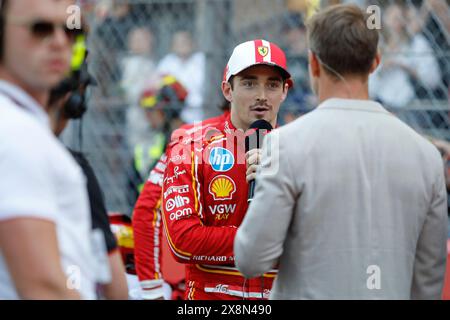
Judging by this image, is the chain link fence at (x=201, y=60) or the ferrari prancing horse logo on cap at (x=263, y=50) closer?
the ferrari prancing horse logo on cap at (x=263, y=50)

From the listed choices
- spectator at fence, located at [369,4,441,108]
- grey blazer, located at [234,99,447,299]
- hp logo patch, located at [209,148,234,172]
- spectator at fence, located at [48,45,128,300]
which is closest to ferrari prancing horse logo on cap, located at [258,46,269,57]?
hp logo patch, located at [209,148,234,172]

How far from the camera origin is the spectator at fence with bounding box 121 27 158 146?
7.15 metres

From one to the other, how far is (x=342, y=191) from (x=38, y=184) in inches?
41.7

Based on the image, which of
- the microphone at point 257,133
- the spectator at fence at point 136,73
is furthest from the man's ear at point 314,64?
the spectator at fence at point 136,73

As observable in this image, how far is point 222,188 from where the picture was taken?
3641 mm

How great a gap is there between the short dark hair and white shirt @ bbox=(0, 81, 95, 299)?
1.00 m

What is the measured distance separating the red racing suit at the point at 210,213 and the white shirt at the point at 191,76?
2.87 metres

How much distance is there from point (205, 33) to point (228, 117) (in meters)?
2.95

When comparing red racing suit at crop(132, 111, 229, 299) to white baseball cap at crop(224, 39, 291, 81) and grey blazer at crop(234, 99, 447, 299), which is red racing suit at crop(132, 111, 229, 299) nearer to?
white baseball cap at crop(224, 39, 291, 81)

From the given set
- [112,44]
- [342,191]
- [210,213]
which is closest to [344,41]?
→ [342,191]

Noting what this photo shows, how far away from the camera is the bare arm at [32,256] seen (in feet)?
6.48

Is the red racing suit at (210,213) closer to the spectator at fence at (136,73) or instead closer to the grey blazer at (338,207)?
the grey blazer at (338,207)

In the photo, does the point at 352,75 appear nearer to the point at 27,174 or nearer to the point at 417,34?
the point at 27,174

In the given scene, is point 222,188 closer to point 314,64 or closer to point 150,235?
point 314,64
